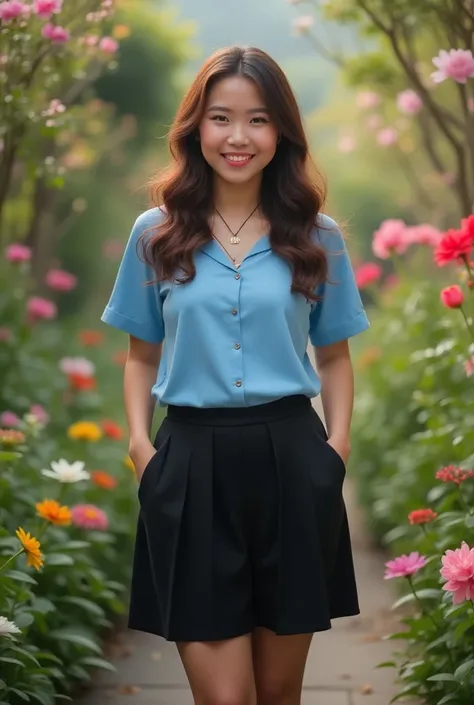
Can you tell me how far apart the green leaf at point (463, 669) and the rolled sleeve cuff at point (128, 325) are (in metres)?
1.10

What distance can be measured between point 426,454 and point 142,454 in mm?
Result: 2221

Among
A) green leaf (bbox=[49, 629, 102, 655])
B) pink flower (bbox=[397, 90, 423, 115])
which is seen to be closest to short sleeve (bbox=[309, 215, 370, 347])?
green leaf (bbox=[49, 629, 102, 655])

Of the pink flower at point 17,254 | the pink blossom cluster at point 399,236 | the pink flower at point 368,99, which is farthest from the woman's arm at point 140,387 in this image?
the pink flower at point 368,99

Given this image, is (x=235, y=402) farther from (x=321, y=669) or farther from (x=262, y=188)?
(x=321, y=669)

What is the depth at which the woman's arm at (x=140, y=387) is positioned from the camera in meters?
3.00

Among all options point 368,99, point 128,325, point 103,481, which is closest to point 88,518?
point 103,481

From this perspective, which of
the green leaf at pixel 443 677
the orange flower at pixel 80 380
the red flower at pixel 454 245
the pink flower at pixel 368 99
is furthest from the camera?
the pink flower at pixel 368 99

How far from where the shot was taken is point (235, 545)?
285 centimetres

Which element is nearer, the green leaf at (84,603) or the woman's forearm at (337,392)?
the woman's forearm at (337,392)

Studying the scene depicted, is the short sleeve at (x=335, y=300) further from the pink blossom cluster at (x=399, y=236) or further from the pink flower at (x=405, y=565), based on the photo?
the pink blossom cluster at (x=399, y=236)

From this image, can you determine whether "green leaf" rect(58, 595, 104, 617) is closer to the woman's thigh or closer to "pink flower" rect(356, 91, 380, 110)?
the woman's thigh

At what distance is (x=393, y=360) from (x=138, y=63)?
5.10 metres

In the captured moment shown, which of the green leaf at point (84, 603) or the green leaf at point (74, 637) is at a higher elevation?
the green leaf at point (84, 603)

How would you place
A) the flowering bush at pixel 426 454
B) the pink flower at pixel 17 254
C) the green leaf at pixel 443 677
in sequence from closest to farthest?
the green leaf at pixel 443 677 → the flowering bush at pixel 426 454 → the pink flower at pixel 17 254
